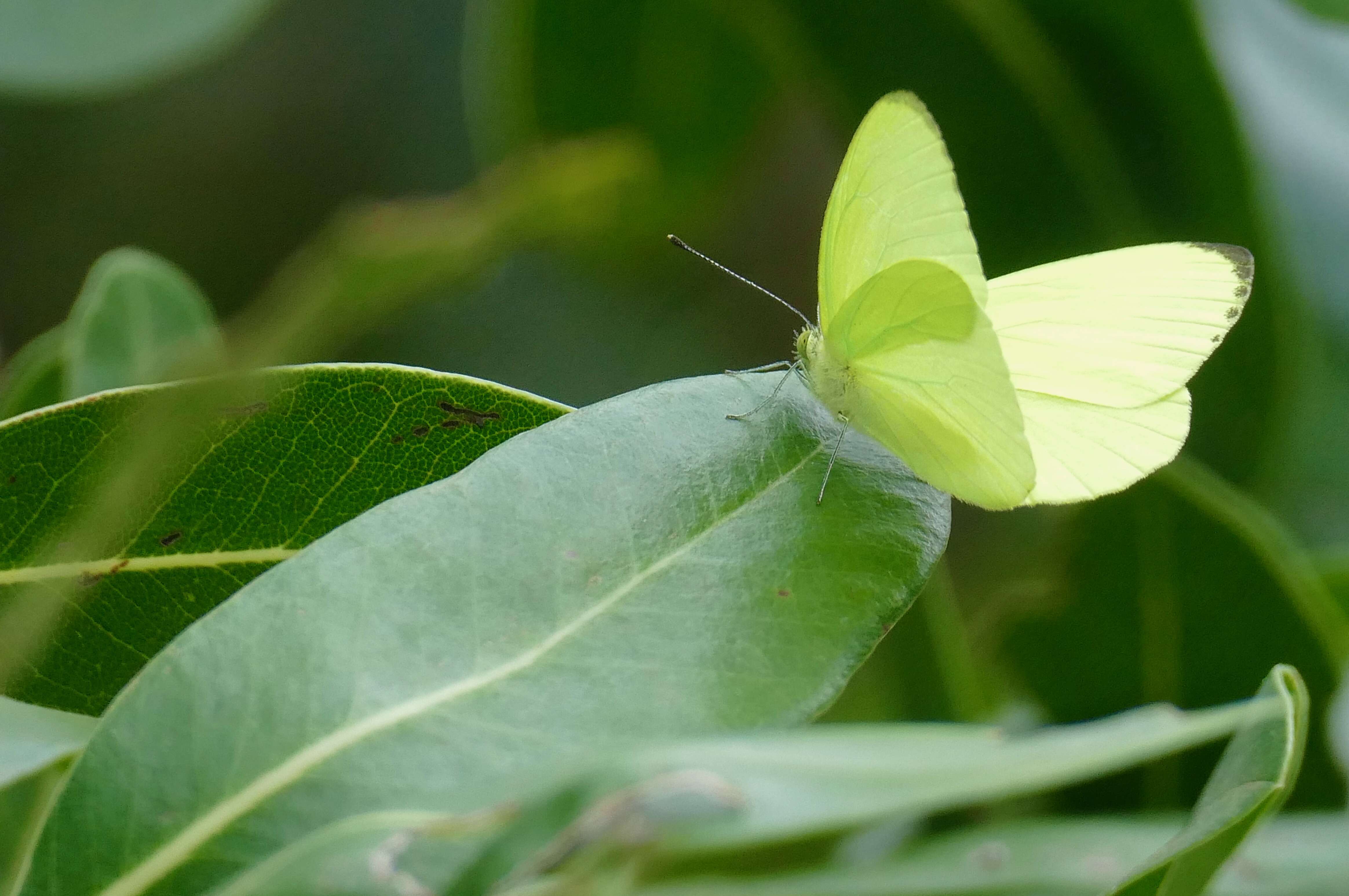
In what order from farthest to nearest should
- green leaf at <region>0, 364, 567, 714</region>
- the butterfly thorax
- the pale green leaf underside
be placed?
the butterfly thorax, the pale green leaf underside, green leaf at <region>0, 364, 567, 714</region>

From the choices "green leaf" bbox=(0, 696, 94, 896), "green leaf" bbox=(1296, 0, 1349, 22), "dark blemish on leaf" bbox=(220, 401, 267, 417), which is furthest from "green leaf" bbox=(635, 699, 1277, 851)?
"green leaf" bbox=(1296, 0, 1349, 22)

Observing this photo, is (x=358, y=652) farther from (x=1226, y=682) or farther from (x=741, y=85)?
(x=741, y=85)

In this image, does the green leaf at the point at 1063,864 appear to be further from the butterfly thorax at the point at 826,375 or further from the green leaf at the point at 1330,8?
the green leaf at the point at 1330,8

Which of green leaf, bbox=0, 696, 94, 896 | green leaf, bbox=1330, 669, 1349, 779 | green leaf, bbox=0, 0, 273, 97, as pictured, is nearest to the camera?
green leaf, bbox=0, 696, 94, 896

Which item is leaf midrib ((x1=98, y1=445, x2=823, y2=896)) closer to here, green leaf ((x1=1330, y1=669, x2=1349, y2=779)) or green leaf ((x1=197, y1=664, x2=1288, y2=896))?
green leaf ((x1=197, y1=664, x2=1288, y2=896))

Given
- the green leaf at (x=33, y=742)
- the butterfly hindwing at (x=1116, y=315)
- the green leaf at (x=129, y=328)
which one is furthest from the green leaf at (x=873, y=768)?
the green leaf at (x=129, y=328)

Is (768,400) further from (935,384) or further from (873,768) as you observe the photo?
(873,768)

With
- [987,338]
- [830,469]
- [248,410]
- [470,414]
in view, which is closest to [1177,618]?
[987,338]
